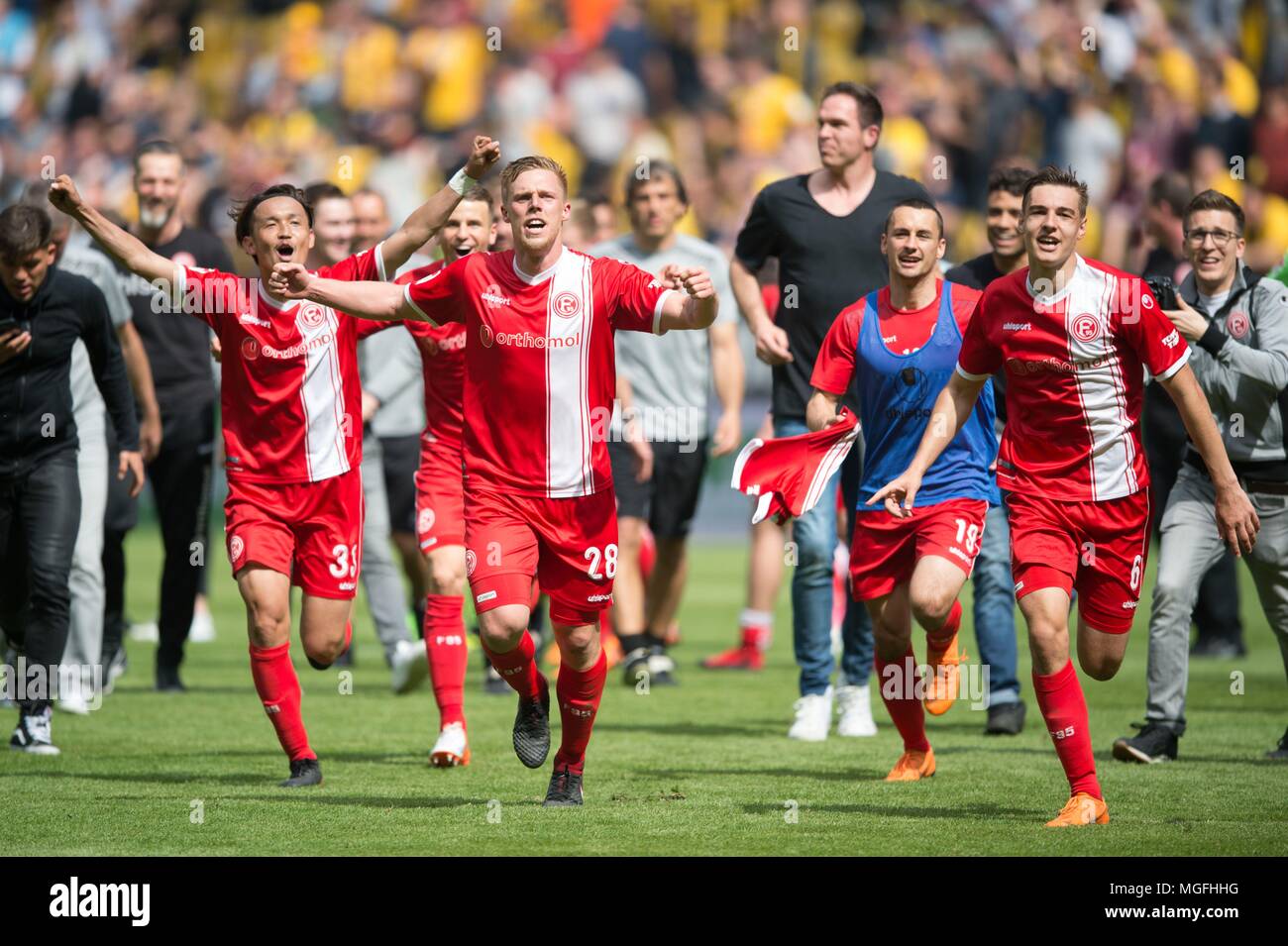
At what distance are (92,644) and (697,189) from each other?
13276 mm

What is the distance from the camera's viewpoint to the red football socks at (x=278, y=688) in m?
8.04

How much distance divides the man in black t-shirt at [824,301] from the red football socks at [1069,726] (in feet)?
7.88

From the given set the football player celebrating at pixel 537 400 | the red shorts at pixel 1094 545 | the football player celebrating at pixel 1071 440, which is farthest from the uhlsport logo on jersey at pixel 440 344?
the red shorts at pixel 1094 545

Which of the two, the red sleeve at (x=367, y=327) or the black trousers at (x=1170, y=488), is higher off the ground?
the red sleeve at (x=367, y=327)

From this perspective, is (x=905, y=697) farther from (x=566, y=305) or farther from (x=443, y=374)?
(x=443, y=374)

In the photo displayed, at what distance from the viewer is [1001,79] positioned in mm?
21188

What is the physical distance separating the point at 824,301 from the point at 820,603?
4.86 ft

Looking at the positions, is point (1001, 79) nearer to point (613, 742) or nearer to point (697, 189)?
point (697, 189)

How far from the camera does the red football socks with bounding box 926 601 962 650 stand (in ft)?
26.9

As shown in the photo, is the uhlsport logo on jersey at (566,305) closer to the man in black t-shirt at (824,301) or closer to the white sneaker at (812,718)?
the man in black t-shirt at (824,301)

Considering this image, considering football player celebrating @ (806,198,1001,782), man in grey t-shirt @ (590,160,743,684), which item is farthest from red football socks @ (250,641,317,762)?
man in grey t-shirt @ (590,160,743,684)

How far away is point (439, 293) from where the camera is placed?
7547 mm
